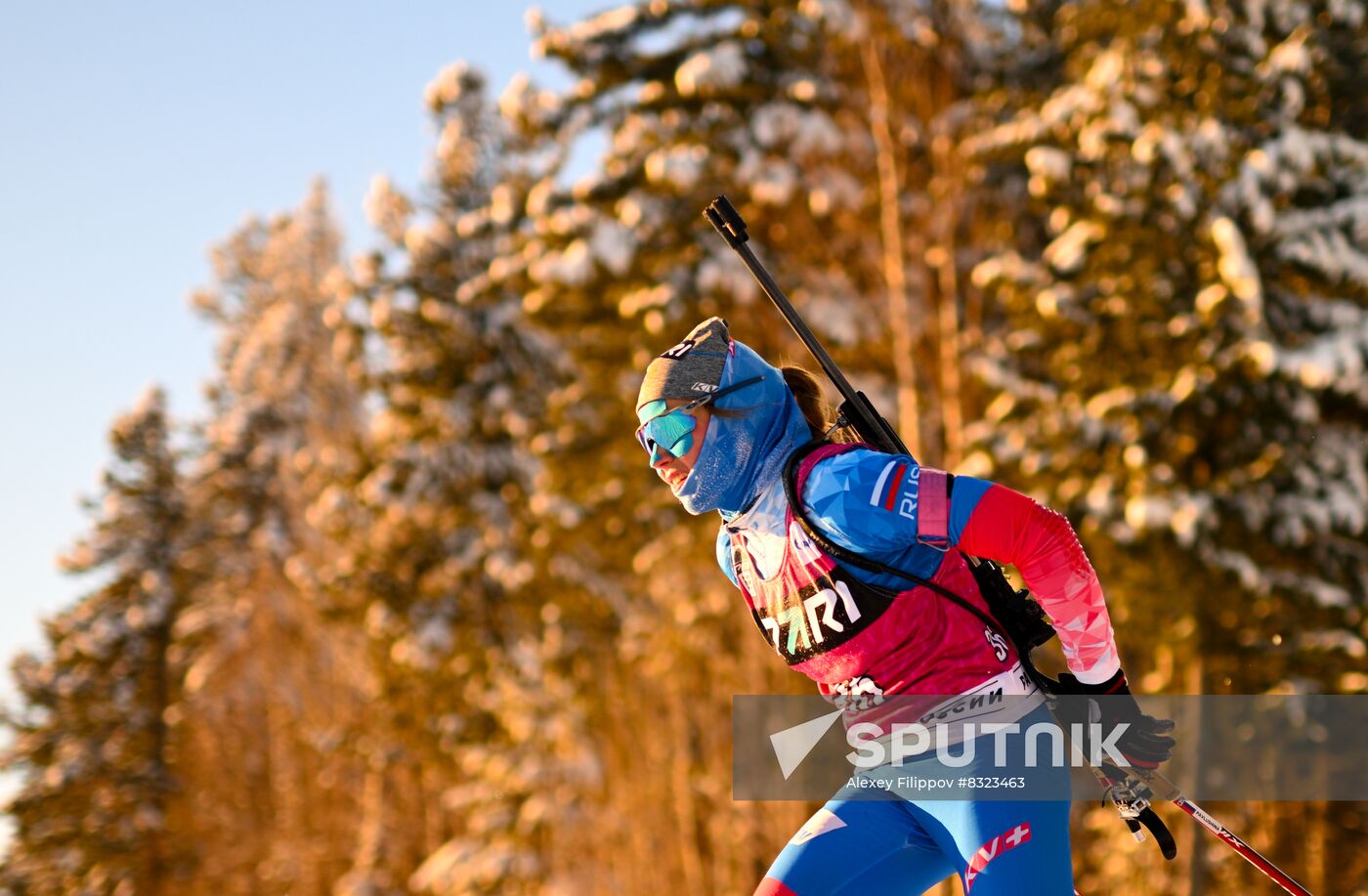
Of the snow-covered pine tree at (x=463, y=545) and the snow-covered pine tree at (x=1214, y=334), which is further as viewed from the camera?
the snow-covered pine tree at (x=463, y=545)

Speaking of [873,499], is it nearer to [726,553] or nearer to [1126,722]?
[726,553]

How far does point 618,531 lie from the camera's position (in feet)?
55.3

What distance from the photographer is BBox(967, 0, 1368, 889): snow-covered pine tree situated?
32.8 ft

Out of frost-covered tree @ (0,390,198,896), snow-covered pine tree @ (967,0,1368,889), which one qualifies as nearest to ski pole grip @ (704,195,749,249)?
snow-covered pine tree @ (967,0,1368,889)

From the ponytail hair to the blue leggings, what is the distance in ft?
3.26

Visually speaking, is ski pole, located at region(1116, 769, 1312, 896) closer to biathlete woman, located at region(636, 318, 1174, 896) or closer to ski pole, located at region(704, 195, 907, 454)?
→ biathlete woman, located at region(636, 318, 1174, 896)

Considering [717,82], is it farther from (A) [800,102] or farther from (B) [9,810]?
(B) [9,810]

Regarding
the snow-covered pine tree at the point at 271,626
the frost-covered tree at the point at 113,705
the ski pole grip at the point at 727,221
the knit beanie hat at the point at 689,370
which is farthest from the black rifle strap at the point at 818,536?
the frost-covered tree at the point at 113,705

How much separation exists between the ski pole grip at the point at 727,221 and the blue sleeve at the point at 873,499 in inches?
41.9

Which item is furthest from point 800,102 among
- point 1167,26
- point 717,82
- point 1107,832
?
point 1107,832

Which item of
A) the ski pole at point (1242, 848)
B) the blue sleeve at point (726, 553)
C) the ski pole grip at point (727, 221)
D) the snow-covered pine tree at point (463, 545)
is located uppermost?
the snow-covered pine tree at point (463, 545)

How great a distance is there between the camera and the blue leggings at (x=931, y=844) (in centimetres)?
304

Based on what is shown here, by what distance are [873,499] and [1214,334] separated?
8569mm

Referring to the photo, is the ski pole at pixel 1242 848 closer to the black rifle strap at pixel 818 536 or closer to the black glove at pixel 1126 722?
the black glove at pixel 1126 722
